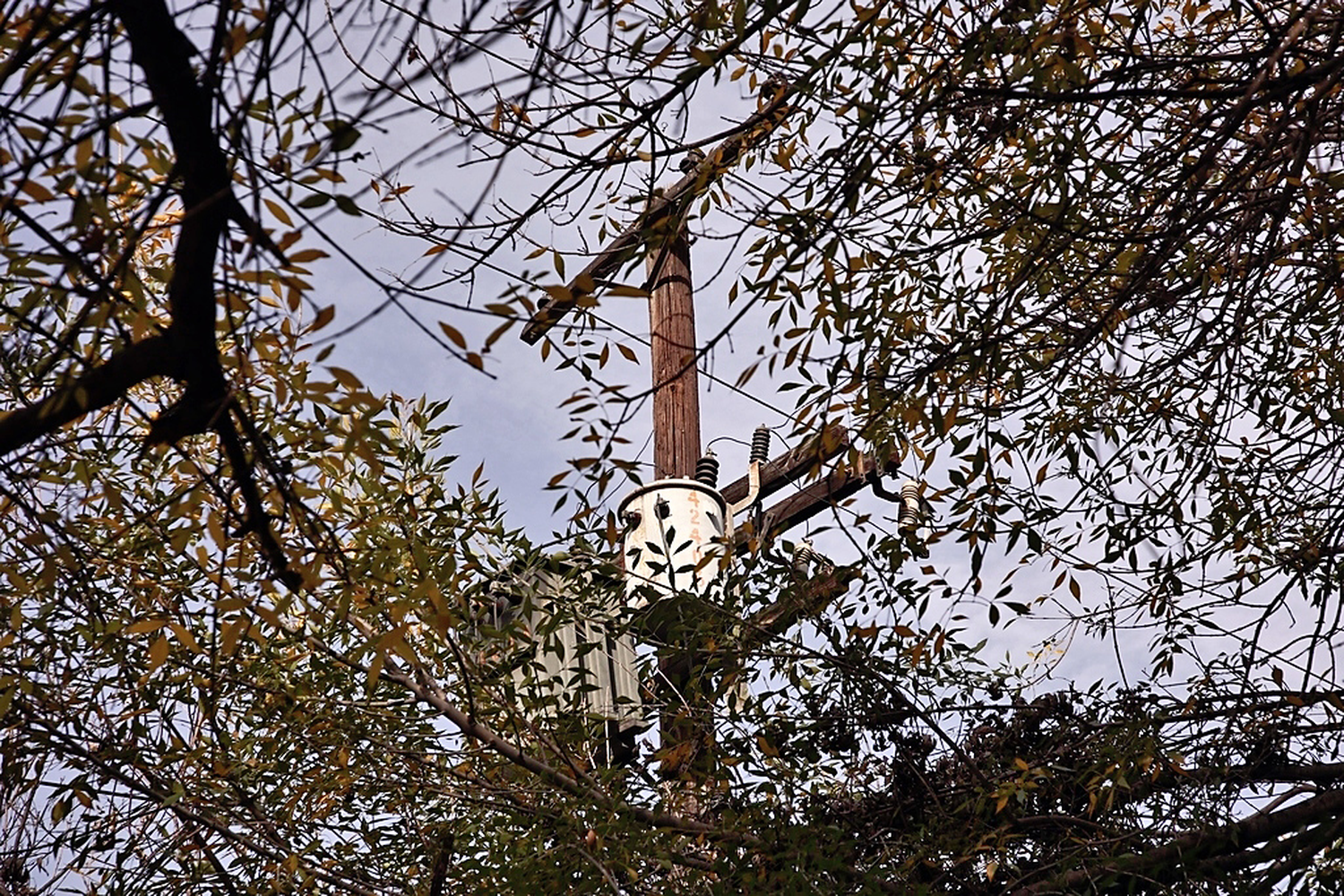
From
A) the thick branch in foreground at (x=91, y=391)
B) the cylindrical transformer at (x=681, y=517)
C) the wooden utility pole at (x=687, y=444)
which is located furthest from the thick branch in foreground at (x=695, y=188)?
the cylindrical transformer at (x=681, y=517)

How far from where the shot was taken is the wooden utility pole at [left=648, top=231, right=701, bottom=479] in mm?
6504

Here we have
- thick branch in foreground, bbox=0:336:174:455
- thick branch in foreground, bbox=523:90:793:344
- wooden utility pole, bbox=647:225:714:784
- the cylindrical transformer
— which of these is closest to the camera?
thick branch in foreground, bbox=0:336:174:455

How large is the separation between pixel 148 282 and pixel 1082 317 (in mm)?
3126

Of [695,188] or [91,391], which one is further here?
[695,188]

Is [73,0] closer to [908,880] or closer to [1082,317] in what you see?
[1082,317]

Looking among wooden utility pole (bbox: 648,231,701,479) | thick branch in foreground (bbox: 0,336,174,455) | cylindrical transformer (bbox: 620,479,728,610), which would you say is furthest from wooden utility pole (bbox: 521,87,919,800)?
thick branch in foreground (bbox: 0,336,174,455)

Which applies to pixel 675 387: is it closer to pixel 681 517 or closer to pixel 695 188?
pixel 681 517

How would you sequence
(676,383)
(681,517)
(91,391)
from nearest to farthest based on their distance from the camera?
(91,391), (681,517), (676,383)

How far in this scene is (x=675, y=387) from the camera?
21.6 feet

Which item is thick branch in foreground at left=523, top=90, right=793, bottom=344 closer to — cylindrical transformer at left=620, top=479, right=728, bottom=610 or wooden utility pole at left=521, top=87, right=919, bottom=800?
wooden utility pole at left=521, top=87, right=919, bottom=800

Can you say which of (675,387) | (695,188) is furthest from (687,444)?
(695,188)

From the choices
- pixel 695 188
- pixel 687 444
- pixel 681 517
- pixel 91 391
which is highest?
pixel 687 444

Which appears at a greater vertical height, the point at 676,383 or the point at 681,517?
the point at 676,383

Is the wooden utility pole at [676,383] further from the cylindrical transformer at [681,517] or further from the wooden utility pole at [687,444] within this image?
the cylindrical transformer at [681,517]
